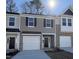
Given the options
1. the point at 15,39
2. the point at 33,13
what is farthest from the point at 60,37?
the point at 15,39

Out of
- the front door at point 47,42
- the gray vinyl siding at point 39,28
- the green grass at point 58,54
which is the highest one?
the gray vinyl siding at point 39,28

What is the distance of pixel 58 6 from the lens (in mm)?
5184

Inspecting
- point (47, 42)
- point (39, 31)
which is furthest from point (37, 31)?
point (47, 42)

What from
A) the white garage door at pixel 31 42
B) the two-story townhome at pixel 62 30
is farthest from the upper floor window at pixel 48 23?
the white garage door at pixel 31 42

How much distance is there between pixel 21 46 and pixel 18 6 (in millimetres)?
1431

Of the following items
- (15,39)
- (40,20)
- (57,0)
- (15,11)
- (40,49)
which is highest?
(57,0)

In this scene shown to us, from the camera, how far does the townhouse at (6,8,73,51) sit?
4.75 meters

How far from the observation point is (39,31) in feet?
16.2

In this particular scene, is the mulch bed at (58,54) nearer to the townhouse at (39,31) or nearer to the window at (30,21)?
the townhouse at (39,31)

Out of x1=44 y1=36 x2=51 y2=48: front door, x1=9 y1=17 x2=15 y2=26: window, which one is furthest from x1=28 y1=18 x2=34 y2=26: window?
x1=44 y1=36 x2=51 y2=48: front door

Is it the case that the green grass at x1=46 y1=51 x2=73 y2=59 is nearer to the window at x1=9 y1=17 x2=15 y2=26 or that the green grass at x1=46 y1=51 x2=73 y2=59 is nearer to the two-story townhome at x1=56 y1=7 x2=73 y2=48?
the two-story townhome at x1=56 y1=7 x2=73 y2=48

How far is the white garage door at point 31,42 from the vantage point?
4.74 metres
